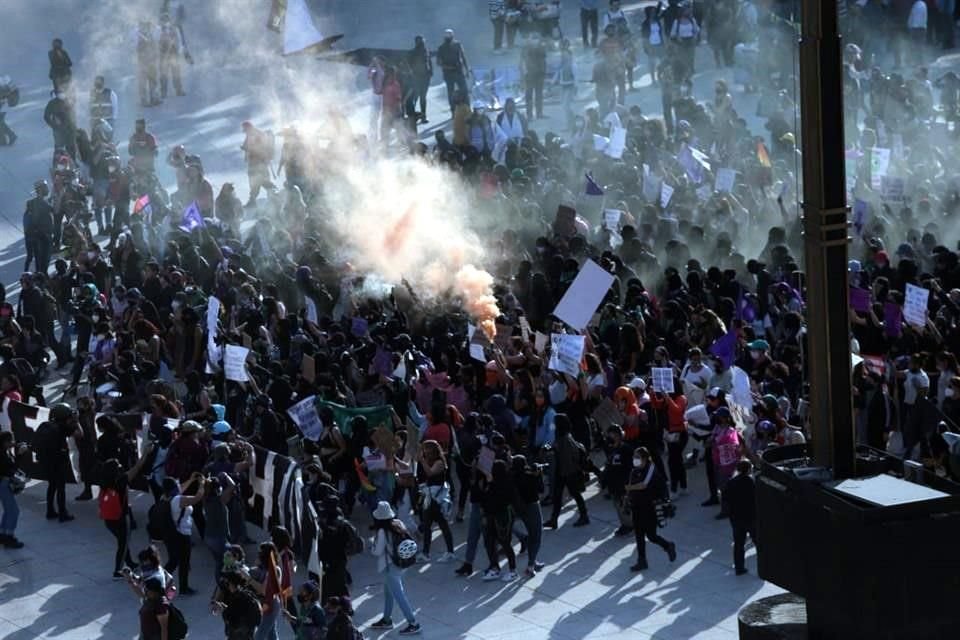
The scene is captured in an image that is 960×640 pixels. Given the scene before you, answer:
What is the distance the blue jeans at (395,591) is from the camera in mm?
13820

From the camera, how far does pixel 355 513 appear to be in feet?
54.5

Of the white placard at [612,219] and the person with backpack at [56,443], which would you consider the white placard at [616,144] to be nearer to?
the white placard at [612,219]

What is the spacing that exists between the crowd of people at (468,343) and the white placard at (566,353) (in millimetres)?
275

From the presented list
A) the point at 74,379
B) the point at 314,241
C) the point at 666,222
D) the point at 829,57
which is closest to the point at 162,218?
the point at 314,241

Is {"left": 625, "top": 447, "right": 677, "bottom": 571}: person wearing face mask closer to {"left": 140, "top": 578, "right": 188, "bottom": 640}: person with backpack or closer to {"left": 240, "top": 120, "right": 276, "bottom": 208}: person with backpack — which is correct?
{"left": 140, "top": 578, "right": 188, "bottom": 640}: person with backpack

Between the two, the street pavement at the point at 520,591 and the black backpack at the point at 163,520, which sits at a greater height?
the black backpack at the point at 163,520

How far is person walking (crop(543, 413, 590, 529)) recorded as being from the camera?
15656 millimetres

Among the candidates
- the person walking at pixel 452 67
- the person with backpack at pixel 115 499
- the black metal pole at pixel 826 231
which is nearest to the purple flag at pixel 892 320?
the person with backpack at pixel 115 499

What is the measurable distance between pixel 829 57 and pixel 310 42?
2625 centimetres

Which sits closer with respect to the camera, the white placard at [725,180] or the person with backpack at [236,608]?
the person with backpack at [236,608]

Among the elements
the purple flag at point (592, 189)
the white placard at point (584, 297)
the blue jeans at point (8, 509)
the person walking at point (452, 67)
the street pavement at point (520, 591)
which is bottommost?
the street pavement at point (520, 591)

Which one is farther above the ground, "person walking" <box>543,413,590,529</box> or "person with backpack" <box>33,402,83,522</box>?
"person with backpack" <box>33,402,83,522</box>

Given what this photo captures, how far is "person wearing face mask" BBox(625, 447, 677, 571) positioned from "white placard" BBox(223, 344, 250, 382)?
13.8 ft

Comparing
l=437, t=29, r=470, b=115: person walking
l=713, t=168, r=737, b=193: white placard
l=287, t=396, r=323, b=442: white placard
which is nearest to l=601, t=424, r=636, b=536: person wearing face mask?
l=287, t=396, r=323, b=442: white placard
